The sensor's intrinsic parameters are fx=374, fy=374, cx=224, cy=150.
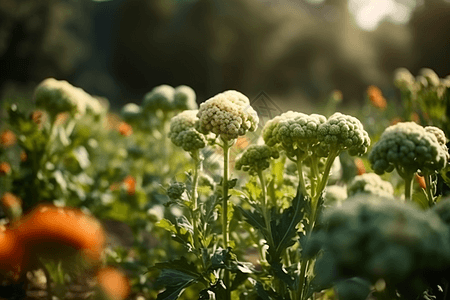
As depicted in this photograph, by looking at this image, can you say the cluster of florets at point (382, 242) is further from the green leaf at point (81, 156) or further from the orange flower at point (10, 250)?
the green leaf at point (81, 156)

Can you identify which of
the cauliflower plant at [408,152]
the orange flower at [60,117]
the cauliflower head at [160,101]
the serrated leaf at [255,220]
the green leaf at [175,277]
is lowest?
the green leaf at [175,277]

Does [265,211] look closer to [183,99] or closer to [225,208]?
[225,208]

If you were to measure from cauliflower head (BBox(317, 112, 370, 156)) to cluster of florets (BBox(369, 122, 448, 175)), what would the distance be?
13 centimetres

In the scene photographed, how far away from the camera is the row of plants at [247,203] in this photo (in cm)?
93

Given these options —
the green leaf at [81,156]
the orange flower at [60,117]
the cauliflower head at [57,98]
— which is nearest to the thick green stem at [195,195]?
the cauliflower head at [57,98]

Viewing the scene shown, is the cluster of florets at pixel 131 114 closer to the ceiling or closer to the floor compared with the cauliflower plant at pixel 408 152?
closer to the ceiling

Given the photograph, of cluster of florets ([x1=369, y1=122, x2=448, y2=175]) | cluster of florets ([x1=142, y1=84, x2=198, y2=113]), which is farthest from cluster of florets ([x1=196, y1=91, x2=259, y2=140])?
cluster of florets ([x1=142, y1=84, x2=198, y2=113])

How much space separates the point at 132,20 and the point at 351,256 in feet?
63.8

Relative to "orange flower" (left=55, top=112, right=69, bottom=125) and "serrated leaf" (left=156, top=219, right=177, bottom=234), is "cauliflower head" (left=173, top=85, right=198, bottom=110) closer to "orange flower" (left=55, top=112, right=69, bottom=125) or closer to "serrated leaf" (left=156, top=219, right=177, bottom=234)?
Result: "orange flower" (left=55, top=112, right=69, bottom=125)

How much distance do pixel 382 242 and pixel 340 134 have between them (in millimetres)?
767

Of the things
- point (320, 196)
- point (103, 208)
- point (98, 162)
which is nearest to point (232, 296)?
point (320, 196)

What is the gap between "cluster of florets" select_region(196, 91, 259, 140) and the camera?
1.71 meters

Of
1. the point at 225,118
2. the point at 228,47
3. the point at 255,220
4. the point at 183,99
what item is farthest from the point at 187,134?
the point at 228,47

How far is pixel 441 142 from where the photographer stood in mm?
1667
